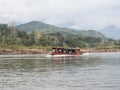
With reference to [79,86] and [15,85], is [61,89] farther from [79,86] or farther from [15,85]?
[15,85]

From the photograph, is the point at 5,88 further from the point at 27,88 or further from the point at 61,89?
the point at 61,89

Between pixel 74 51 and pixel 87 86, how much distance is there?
11612 cm

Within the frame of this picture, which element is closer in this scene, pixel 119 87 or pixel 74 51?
pixel 119 87

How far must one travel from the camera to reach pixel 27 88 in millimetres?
37125

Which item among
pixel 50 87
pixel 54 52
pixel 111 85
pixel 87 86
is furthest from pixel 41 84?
pixel 54 52

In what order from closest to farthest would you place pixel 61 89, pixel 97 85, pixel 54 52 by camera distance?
pixel 61 89, pixel 97 85, pixel 54 52

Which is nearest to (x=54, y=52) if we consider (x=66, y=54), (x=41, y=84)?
(x=66, y=54)

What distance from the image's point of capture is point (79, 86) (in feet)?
126

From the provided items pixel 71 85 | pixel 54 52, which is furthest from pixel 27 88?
pixel 54 52

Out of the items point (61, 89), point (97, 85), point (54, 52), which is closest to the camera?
point (61, 89)

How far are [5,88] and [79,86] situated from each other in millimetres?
8031

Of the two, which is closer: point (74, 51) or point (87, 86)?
point (87, 86)

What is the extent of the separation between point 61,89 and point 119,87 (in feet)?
20.1

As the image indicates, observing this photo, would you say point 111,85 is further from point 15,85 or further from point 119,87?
point 15,85
